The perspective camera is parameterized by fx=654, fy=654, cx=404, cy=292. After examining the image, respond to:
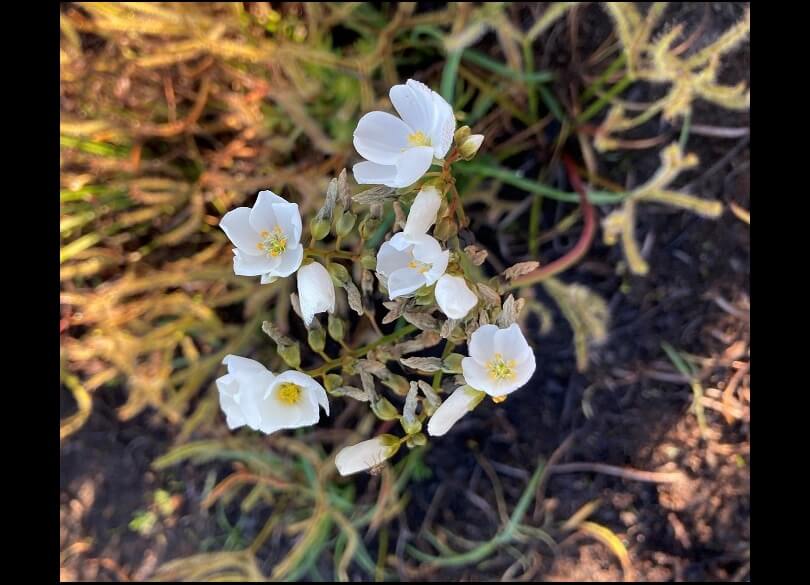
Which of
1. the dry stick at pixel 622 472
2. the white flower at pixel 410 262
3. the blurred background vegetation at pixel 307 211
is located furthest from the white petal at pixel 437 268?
the dry stick at pixel 622 472

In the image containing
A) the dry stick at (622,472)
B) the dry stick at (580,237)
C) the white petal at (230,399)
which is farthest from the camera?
the dry stick at (622,472)

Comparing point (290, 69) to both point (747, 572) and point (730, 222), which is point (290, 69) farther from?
point (747, 572)

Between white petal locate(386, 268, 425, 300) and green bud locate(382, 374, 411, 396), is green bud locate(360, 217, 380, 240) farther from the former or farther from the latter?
green bud locate(382, 374, 411, 396)

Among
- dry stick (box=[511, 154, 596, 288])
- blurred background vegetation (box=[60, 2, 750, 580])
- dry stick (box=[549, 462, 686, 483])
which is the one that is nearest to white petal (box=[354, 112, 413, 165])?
blurred background vegetation (box=[60, 2, 750, 580])

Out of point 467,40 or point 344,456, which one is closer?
point 344,456

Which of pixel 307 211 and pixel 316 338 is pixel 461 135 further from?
pixel 307 211

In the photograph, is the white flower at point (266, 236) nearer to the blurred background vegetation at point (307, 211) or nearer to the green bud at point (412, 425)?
the green bud at point (412, 425)

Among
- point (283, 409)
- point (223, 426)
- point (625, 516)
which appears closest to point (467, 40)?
point (283, 409)
